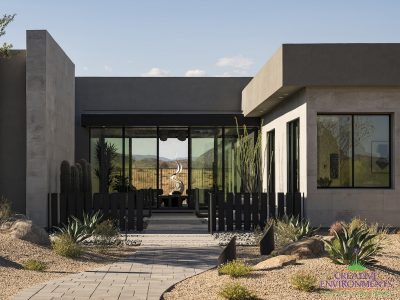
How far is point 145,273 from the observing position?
388 inches

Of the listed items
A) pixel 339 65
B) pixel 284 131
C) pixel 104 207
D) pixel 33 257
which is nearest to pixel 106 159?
pixel 284 131

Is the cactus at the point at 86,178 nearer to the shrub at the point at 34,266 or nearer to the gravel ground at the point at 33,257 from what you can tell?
the gravel ground at the point at 33,257

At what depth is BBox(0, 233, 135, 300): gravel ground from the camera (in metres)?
9.15

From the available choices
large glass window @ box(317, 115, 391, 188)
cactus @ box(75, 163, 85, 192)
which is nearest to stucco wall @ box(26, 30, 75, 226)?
cactus @ box(75, 163, 85, 192)

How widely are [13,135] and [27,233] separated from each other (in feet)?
18.3

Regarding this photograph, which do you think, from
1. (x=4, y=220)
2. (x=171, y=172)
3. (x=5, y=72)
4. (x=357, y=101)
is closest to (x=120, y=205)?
(x=4, y=220)

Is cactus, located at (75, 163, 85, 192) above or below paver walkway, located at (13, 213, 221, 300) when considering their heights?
above

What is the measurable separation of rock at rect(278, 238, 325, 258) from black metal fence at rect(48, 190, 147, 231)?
611 cm

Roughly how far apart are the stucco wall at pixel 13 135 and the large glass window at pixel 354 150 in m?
7.44

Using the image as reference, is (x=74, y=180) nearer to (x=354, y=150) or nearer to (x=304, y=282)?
(x=354, y=150)

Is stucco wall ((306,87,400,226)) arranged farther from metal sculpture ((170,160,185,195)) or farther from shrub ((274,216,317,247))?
metal sculpture ((170,160,185,195))

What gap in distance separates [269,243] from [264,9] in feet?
13.0

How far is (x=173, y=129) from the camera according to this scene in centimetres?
2569

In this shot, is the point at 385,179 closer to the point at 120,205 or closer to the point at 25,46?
the point at 120,205
